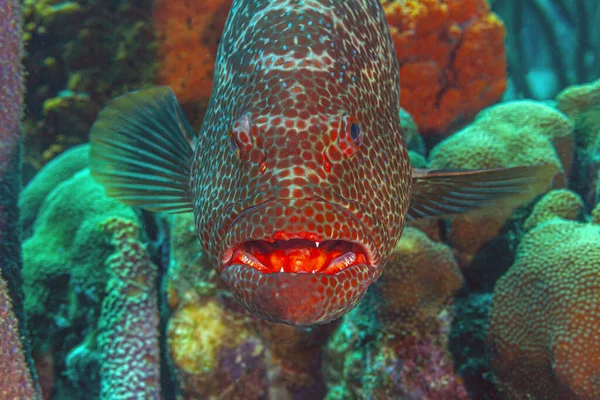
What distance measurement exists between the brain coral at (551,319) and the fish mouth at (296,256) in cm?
168

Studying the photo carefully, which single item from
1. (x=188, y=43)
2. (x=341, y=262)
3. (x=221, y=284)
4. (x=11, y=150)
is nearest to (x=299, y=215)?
(x=341, y=262)

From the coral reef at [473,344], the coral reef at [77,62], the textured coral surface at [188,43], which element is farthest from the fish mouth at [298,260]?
Result: the coral reef at [77,62]

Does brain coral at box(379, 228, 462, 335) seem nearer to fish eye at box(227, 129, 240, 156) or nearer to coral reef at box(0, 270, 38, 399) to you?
fish eye at box(227, 129, 240, 156)

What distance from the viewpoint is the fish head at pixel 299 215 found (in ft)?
6.27

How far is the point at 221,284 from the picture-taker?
4.08m

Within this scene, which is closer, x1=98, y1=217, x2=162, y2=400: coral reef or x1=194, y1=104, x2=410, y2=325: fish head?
x1=194, y1=104, x2=410, y2=325: fish head

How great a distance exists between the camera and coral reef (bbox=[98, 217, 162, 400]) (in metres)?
4.04

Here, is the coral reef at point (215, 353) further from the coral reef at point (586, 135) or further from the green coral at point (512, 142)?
the coral reef at point (586, 135)

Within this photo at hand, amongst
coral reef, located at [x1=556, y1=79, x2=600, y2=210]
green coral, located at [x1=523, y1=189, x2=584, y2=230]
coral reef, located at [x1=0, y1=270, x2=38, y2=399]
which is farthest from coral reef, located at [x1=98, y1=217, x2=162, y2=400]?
coral reef, located at [x1=556, y1=79, x2=600, y2=210]

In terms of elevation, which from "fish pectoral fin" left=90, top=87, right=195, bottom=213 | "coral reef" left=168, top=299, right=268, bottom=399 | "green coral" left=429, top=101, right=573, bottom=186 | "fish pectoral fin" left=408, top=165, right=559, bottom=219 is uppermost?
"fish pectoral fin" left=90, top=87, right=195, bottom=213

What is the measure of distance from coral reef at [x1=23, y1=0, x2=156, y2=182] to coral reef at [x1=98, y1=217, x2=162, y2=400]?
2254 mm

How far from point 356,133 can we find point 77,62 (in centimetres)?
508

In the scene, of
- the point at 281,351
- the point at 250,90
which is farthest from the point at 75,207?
the point at 250,90

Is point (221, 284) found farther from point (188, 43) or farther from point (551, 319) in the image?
point (188, 43)
